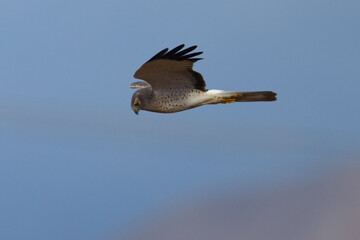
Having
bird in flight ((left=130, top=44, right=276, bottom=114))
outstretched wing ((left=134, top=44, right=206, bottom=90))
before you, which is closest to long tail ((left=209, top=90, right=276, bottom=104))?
bird in flight ((left=130, top=44, right=276, bottom=114))

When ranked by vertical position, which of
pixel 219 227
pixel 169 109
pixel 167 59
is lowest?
pixel 169 109

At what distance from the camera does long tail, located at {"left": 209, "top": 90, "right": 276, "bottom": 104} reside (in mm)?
7012

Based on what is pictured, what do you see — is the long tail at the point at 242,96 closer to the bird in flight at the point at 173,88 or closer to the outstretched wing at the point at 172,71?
the bird in flight at the point at 173,88

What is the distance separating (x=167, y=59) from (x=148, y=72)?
279 mm

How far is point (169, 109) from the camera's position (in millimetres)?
6844

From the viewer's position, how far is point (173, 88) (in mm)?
6914

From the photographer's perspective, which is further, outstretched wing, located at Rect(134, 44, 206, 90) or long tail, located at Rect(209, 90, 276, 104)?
long tail, located at Rect(209, 90, 276, 104)

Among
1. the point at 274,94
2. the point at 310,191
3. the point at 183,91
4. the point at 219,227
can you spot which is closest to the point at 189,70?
the point at 183,91

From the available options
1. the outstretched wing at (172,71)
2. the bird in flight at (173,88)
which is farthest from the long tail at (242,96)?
the outstretched wing at (172,71)

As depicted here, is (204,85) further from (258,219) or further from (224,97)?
(258,219)

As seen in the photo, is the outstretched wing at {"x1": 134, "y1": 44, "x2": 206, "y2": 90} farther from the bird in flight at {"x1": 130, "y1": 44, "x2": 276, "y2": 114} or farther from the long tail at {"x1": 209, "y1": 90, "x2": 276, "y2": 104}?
the long tail at {"x1": 209, "y1": 90, "x2": 276, "y2": 104}

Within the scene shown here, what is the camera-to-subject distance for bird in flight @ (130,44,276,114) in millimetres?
6684

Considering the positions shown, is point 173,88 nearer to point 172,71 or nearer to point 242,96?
point 172,71

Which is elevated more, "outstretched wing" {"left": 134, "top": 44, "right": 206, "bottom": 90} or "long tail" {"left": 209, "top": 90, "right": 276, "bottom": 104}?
"outstretched wing" {"left": 134, "top": 44, "right": 206, "bottom": 90}
